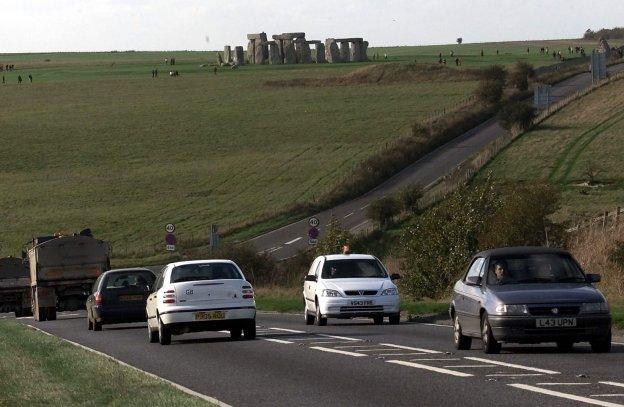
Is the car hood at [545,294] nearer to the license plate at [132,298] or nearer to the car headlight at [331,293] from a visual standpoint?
the car headlight at [331,293]

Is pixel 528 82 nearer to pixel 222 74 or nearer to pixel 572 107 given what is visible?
pixel 572 107

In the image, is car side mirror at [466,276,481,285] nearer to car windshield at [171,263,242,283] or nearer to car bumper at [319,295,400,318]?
car windshield at [171,263,242,283]

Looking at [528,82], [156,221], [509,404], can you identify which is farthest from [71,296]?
[528,82]

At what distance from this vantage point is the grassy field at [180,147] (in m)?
95.7

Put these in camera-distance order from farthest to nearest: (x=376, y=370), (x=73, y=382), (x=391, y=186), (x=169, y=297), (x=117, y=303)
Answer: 1. (x=391, y=186)
2. (x=117, y=303)
3. (x=169, y=297)
4. (x=376, y=370)
5. (x=73, y=382)

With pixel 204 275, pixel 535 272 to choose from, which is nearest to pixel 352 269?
pixel 204 275

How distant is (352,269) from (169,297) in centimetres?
742

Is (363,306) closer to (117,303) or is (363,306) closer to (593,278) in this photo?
(117,303)

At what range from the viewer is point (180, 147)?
4788 inches

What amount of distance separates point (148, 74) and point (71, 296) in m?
145

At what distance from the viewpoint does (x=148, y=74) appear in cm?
19075

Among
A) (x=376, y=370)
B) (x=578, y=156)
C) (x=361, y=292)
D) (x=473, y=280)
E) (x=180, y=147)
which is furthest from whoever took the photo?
(x=180, y=147)

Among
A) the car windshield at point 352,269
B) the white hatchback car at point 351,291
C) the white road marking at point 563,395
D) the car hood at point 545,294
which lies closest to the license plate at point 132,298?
the white hatchback car at point 351,291

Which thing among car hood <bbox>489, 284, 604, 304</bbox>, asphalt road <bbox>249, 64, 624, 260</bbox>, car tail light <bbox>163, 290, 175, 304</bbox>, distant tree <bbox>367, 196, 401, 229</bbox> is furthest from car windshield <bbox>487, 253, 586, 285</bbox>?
distant tree <bbox>367, 196, 401, 229</bbox>
